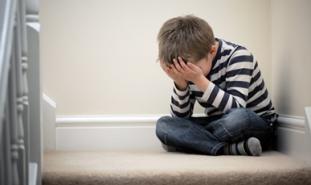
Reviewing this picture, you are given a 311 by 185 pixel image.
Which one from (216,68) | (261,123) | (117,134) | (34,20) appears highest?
(34,20)

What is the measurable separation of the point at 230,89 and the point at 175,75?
17 centimetres

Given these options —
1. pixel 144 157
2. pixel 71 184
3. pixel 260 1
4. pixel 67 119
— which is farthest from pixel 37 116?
pixel 260 1

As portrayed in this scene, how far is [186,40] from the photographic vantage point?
133cm

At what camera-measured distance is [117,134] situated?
5.26 feet

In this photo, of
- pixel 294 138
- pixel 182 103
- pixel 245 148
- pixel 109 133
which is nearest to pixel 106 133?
pixel 109 133

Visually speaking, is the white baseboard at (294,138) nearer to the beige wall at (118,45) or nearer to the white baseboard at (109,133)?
the beige wall at (118,45)

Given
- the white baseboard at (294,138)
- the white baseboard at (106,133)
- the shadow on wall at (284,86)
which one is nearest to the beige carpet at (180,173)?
the white baseboard at (294,138)

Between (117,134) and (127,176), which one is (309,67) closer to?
(127,176)

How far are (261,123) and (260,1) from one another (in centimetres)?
56

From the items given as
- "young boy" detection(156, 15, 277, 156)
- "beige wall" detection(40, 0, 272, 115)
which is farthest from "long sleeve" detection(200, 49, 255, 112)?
"beige wall" detection(40, 0, 272, 115)

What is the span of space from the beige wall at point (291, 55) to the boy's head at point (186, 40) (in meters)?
0.26

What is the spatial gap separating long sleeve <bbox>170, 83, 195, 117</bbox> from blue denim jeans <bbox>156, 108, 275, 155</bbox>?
4cm

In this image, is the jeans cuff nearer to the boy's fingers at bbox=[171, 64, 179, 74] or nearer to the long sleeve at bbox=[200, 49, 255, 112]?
the long sleeve at bbox=[200, 49, 255, 112]

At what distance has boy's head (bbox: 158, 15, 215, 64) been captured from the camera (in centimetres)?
133
